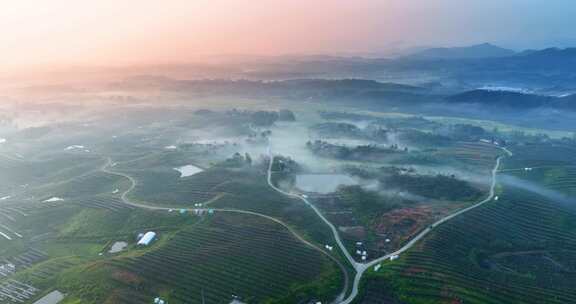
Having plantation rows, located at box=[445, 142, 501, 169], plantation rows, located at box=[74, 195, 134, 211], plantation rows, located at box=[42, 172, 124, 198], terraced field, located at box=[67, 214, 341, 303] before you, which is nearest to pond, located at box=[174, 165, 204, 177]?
plantation rows, located at box=[42, 172, 124, 198]

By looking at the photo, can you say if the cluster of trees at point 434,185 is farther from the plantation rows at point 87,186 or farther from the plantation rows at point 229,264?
the plantation rows at point 87,186

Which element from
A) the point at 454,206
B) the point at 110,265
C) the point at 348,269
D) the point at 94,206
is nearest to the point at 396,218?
the point at 454,206

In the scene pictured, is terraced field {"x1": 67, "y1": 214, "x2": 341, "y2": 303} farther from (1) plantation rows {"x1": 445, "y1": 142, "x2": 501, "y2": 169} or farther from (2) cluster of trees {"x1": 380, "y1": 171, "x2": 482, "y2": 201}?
(1) plantation rows {"x1": 445, "y1": 142, "x2": 501, "y2": 169}

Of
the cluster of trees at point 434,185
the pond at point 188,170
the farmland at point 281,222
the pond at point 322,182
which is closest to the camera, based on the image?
the farmland at point 281,222

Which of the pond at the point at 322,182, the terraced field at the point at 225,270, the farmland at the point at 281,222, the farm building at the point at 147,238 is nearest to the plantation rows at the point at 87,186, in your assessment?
the farmland at the point at 281,222

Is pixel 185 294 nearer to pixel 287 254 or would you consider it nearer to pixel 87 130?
pixel 287 254

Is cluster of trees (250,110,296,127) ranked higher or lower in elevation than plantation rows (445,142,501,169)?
higher
